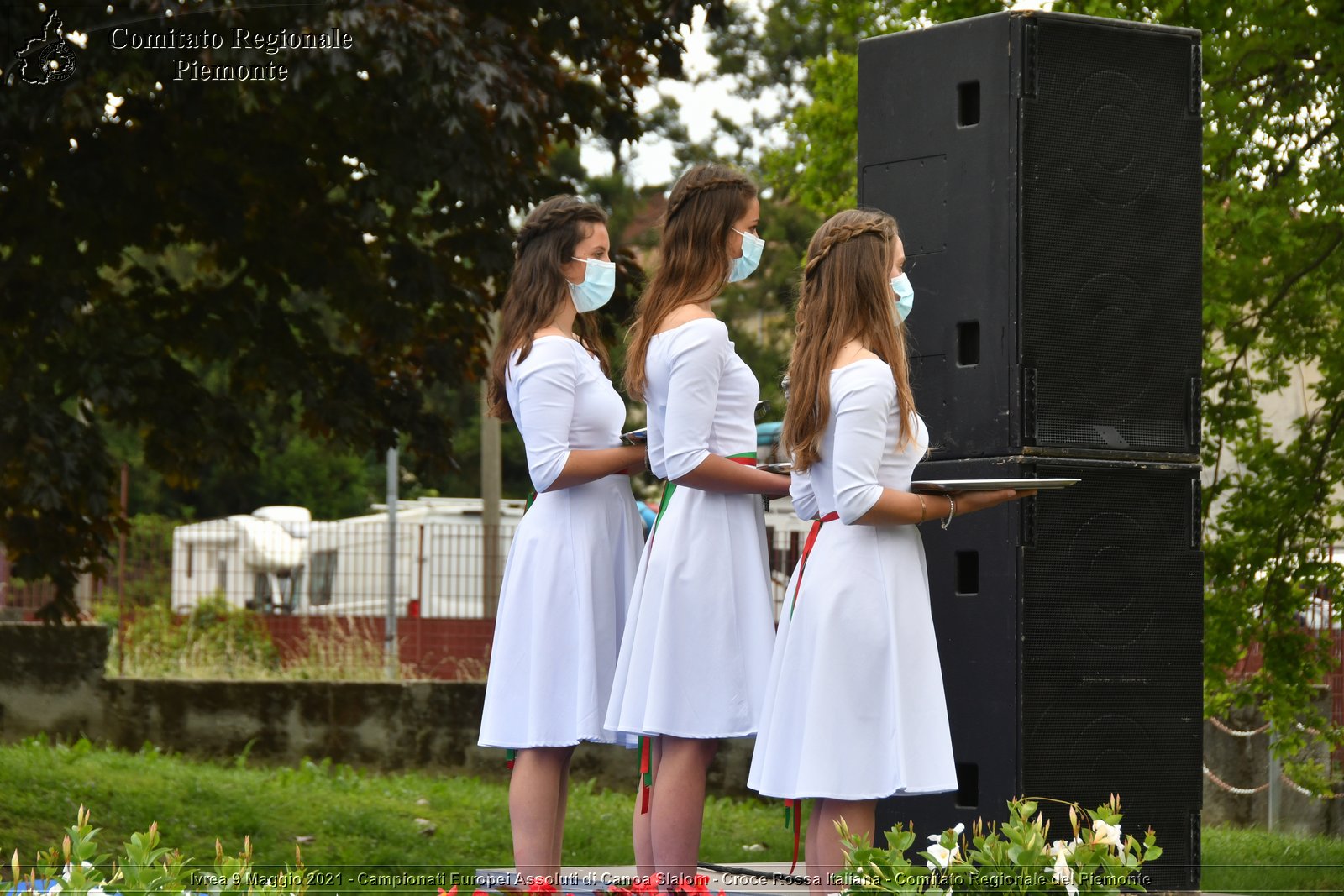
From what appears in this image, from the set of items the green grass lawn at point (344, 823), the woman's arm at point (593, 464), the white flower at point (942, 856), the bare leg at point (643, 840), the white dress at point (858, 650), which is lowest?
the green grass lawn at point (344, 823)

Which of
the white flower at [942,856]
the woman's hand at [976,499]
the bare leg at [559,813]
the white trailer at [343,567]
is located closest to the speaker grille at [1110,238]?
the woman's hand at [976,499]

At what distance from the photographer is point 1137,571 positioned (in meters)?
4.44

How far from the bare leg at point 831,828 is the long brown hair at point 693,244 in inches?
Result: 42.9

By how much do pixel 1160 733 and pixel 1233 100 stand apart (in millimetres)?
3830

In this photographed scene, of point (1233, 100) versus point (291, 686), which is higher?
point (1233, 100)

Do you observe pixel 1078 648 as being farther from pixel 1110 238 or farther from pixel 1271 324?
pixel 1271 324

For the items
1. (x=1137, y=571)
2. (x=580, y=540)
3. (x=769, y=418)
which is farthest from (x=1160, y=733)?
(x=769, y=418)

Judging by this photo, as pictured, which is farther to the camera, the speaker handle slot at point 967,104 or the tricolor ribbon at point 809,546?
the speaker handle slot at point 967,104

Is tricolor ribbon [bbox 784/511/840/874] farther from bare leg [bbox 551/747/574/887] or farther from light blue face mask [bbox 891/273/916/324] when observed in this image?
bare leg [bbox 551/747/574/887]

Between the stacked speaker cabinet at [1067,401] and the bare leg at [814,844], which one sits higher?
the stacked speaker cabinet at [1067,401]

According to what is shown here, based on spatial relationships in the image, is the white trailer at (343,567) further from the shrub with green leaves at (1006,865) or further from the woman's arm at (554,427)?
the shrub with green leaves at (1006,865)

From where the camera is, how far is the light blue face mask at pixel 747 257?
13.1ft

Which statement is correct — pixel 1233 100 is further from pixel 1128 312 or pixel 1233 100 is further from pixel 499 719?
pixel 499 719

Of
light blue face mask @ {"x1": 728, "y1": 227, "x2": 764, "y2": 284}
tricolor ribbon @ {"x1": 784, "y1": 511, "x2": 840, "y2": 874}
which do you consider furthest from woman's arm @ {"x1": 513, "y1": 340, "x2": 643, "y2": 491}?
tricolor ribbon @ {"x1": 784, "y1": 511, "x2": 840, "y2": 874}
